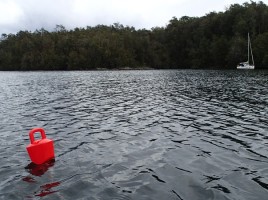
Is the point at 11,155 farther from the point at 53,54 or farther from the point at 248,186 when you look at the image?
the point at 53,54

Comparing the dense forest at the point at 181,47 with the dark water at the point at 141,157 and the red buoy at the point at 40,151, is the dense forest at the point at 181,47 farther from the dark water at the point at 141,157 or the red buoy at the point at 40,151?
the red buoy at the point at 40,151

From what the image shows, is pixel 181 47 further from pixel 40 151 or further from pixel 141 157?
pixel 40 151

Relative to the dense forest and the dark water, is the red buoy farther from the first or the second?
the dense forest

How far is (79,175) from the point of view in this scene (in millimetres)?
11141

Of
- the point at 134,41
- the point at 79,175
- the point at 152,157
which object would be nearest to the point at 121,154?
the point at 152,157

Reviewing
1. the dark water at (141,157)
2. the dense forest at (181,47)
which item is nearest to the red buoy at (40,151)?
the dark water at (141,157)

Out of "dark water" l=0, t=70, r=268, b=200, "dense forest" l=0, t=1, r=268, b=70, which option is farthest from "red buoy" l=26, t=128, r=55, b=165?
"dense forest" l=0, t=1, r=268, b=70

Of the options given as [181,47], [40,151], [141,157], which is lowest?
[141,157]

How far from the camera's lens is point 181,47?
559ft

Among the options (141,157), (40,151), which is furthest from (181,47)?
(40,151)

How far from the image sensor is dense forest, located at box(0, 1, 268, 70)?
128m

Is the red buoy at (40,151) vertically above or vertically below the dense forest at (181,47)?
below

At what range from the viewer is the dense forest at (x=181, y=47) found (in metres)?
128

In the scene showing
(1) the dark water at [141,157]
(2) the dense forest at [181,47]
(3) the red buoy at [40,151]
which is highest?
(2) the dense forest at [181,47]
